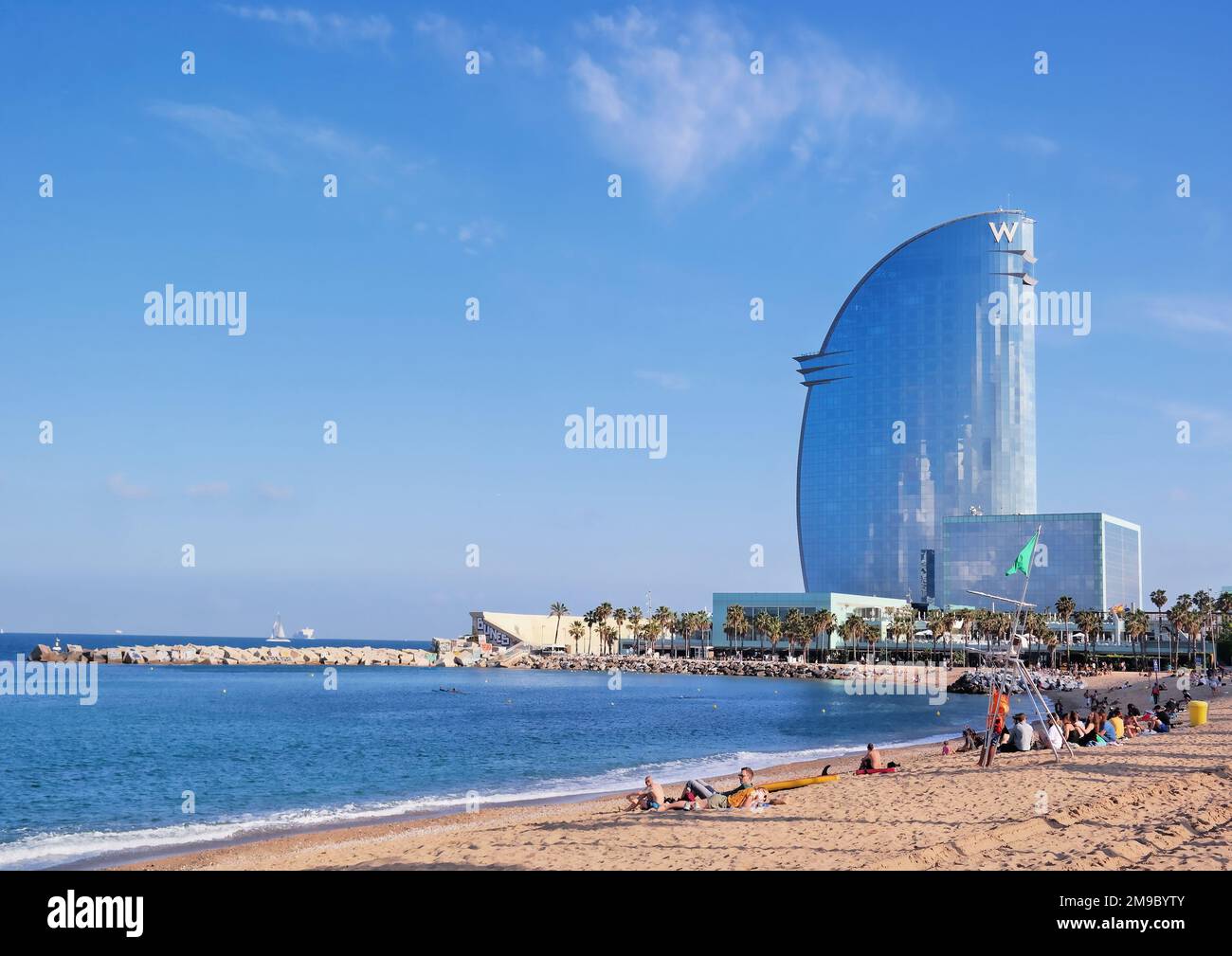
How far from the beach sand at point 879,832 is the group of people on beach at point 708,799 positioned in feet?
1.47

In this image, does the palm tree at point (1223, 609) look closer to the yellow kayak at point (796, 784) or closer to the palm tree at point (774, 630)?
the palm tree at point (774, 630)

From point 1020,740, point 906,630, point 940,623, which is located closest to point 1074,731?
point 1020,740

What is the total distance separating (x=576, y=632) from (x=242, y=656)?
53.6 m

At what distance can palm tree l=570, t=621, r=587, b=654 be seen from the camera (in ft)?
570

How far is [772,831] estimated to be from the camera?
56.5 ft

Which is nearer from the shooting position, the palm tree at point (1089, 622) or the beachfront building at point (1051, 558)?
A: the palm tree at point (1089, 622)

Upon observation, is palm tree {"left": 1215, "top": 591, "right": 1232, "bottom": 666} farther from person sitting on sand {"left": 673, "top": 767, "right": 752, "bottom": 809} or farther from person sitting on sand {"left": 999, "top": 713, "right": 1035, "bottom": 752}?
person sitting on sand {"left": 673, "top": 767, "right": 752, "bottom": 809}

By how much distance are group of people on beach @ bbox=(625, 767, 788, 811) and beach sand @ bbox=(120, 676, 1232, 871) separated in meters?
0.45

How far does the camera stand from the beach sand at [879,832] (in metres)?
13.7

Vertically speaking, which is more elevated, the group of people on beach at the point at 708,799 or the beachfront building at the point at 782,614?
the group of people on beach at the point at 708,799

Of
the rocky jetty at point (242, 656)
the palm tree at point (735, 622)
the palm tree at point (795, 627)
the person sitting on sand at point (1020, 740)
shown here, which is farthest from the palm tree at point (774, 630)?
the person sitting on sand at point (1020, 740)

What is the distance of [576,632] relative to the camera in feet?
569
